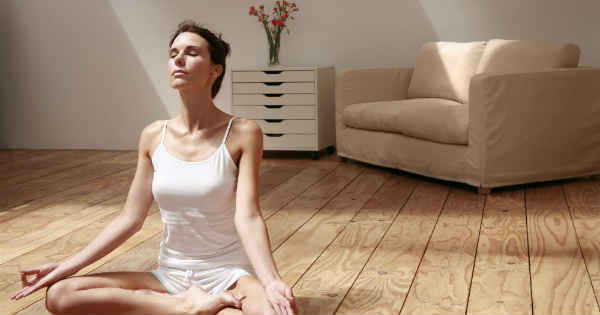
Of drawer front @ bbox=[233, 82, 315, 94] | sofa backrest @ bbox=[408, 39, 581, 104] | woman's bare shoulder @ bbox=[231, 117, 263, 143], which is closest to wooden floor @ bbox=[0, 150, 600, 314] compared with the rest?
woman's bare shoulder @ bbox=[231, 117, 263, 143]

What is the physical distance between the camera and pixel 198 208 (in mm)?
1742

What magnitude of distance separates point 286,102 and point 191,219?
3356mm

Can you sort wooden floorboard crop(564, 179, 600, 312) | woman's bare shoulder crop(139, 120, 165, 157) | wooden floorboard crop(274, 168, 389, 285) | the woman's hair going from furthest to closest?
wooden floorboard crop(274, 168, 389, 285), wooden floorboard crop(564, 179, 600, 312), woman's bare shoulder crop(139, 120, 165, 157), the woman's hair

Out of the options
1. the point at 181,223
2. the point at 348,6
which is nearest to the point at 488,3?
the point at 348,6

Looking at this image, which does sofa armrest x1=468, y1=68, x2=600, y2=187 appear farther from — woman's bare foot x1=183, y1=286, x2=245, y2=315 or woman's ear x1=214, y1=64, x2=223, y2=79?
woman's bare foot x1=183, y1=286, x2=245, y2=315

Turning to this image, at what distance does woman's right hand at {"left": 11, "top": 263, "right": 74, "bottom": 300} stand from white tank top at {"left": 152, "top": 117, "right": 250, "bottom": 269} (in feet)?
0.85

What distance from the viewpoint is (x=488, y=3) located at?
498cm

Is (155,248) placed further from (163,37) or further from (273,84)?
(163,37)

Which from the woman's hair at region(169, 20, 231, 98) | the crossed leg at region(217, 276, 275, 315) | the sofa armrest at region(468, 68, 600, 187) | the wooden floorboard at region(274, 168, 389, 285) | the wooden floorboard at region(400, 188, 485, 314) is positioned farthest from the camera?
the sofa armrest at region(468, 68, 600, 187)

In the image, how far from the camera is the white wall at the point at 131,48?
17.2 ft

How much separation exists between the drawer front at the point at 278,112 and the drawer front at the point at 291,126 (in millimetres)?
37

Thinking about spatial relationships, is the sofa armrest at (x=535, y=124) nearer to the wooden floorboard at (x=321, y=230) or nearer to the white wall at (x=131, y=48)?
the wooden floorboard at (x=321, y=230)

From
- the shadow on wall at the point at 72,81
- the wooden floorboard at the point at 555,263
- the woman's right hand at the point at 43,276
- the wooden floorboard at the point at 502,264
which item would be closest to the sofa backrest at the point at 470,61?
the wooden floorboard at the point at 555,263

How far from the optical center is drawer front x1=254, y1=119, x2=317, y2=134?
505 cm
